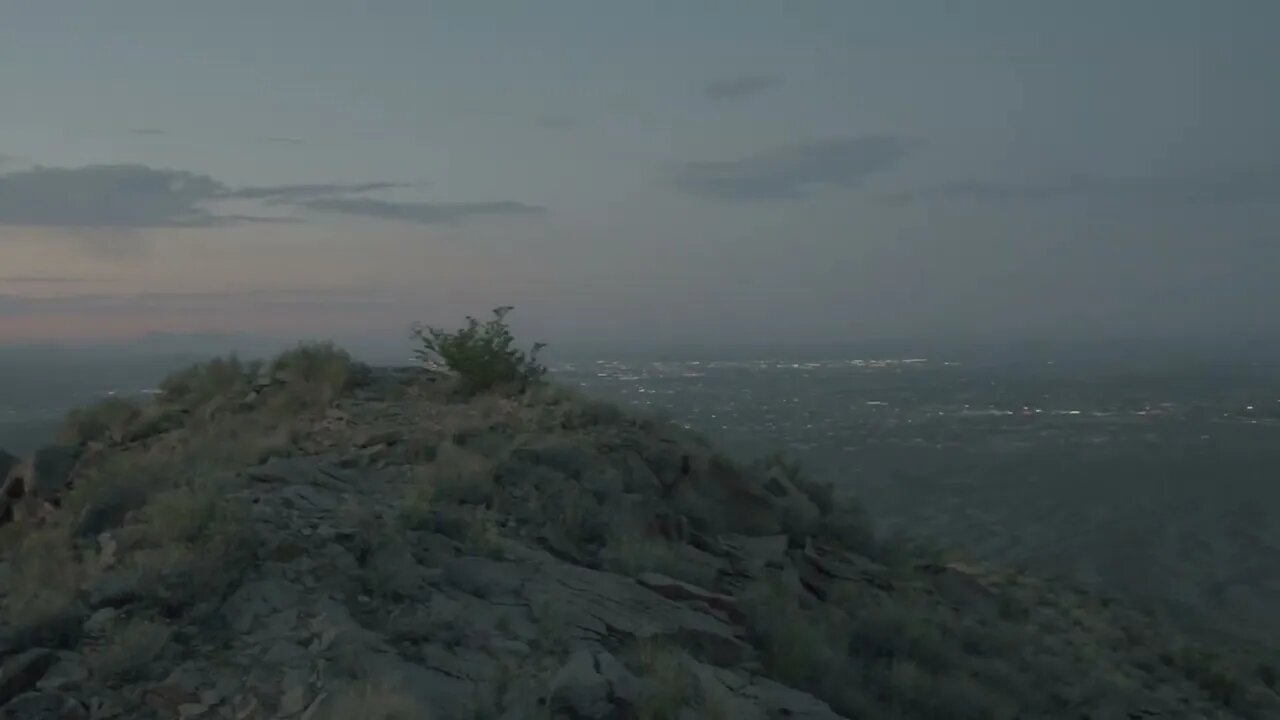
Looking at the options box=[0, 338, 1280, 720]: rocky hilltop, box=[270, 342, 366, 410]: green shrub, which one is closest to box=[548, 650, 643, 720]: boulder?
box=[0, 338, 1280, 720]: rocky hilltop

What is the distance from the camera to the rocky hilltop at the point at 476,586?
5.37 metres

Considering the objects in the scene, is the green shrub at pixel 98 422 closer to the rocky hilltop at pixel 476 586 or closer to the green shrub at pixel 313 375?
the rocky hilltop at pixel 476 586

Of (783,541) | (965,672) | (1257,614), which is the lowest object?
(1257,614)

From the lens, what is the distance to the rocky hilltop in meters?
5.37

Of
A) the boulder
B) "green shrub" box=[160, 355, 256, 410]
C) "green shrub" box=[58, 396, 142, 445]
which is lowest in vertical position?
the boulder

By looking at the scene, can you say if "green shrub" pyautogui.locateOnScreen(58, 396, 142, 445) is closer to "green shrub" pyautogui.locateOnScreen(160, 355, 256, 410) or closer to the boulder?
"green shrub" pyautogui.locateOnScreen(160, 355, 256, 410)

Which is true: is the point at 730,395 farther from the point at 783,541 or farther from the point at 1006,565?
the point at 783,541

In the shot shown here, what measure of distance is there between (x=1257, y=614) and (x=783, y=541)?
409 inches

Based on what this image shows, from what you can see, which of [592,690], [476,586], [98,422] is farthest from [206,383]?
[592,690]

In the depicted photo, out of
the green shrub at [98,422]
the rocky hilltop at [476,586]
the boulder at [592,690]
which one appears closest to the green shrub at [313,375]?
the rocky hilltop at [476,586]

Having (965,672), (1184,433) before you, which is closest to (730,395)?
(1184,433)

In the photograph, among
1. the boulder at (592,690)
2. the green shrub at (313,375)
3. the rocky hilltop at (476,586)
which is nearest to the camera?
the boulder at (592,690)

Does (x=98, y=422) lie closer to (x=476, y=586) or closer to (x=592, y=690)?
(x=476, y=586)

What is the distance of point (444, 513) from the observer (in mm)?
7547
